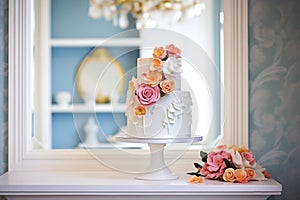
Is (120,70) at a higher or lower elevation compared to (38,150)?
higher

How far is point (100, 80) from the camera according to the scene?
2164 mm

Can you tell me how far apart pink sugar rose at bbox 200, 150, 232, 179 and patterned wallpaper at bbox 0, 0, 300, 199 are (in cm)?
28

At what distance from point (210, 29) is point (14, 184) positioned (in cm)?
105

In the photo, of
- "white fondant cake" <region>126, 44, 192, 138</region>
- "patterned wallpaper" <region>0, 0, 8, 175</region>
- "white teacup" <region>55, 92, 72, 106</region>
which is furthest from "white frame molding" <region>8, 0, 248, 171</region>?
"white teacup" <region>55, 92, 72, 106</region>

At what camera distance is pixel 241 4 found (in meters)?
2.26

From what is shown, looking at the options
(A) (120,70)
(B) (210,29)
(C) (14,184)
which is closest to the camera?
(C) (14,184)

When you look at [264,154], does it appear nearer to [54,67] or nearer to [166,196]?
[166,196]

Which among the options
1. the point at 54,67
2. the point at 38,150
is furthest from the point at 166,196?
the point at 54,67

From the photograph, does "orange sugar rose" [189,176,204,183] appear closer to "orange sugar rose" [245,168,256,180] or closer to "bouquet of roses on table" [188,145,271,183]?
"bouquet of roses on table" [188,145,271,183]

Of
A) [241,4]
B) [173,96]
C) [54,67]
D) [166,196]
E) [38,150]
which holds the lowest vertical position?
[166,196]

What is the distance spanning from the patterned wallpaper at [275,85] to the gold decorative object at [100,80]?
0.56 meters

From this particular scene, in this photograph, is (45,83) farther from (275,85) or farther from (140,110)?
(275,85)

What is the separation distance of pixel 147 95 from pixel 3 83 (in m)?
0.67

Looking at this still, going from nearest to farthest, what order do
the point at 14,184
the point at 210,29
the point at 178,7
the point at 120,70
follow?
the point at 14,184, the point at 120,70, the point at 210,29, the point at 178,7
